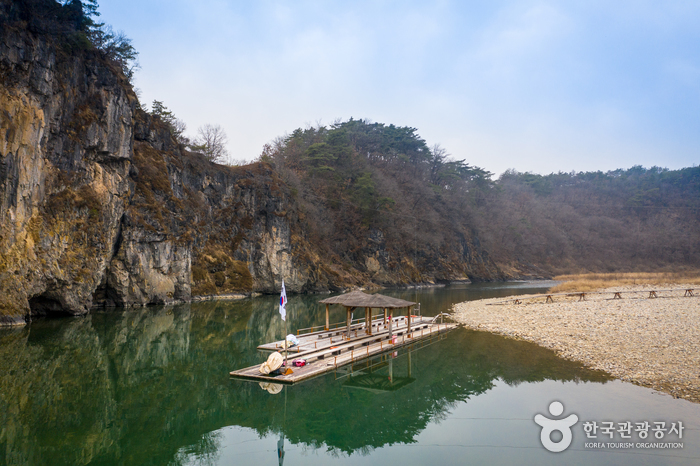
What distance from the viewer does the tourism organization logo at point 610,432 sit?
10.7 m

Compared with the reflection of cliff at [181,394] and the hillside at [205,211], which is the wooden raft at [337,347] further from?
the hillside at [205,211]

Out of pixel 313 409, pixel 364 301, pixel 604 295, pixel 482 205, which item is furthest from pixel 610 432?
pixel 482 205

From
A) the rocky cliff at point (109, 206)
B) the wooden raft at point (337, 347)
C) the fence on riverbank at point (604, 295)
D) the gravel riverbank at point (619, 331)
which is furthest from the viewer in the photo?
the fence on riverbank at point (604, 295)

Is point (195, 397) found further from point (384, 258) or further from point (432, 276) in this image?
point (432, 276)

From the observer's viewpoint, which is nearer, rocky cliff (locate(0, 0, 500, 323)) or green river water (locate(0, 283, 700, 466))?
green river water (locate(0, 283, 700, 466))

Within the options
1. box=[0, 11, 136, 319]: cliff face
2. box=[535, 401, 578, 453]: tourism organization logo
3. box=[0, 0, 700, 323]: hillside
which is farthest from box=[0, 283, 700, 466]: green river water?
box=[0, 0, 700, 323]: hillside

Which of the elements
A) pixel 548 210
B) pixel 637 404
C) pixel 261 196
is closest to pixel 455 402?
pixel 637 404

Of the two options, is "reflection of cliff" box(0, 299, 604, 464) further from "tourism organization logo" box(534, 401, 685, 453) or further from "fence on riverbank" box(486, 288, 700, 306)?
"fence on riverbank" box(486, 288, 700, 306)

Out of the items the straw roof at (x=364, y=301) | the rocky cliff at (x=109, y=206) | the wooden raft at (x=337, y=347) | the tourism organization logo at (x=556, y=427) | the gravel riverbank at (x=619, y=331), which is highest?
the rocky cliff at (x=109, y=206)

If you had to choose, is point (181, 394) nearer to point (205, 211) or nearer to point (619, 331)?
point (619, 331)

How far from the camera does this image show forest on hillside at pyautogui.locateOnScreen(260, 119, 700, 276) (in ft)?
251

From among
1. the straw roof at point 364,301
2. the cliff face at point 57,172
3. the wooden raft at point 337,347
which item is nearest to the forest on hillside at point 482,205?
the cliff face at point 57,172

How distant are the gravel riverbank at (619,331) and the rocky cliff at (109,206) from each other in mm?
27843

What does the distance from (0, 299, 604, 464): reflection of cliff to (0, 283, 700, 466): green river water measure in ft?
0.19
